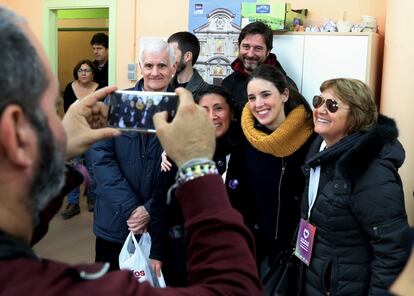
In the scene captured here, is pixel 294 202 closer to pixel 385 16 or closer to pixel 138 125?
pixel 138 125

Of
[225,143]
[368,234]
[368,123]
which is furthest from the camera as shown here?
[225,143]

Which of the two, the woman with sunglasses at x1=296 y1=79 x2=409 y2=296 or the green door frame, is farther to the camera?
the green door frame

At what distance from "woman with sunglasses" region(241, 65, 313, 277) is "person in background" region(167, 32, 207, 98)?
106cm

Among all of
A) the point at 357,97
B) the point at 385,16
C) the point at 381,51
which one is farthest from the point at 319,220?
the point at 385,16

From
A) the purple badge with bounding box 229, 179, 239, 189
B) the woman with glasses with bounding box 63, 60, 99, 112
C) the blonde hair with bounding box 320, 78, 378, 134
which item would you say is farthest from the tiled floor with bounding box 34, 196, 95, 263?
the blonde hair with bounding box 320, 78, 378, 134

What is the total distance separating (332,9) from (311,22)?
0.20m

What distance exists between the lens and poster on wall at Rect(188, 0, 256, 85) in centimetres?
425

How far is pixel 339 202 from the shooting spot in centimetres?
185

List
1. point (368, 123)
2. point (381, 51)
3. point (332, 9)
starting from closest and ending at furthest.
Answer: point (368, 123), point (381, 51), point (332, 9)

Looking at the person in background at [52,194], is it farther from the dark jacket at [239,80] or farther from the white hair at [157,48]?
the dark jacket at [239,80]

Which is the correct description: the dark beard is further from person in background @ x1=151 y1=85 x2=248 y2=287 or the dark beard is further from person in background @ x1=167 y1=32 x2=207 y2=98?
person in background @ x1=167 y1=32 x2=207 y2=98

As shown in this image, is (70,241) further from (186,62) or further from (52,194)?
(52,194)

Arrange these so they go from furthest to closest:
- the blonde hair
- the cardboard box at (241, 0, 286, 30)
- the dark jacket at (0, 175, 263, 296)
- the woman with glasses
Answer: the woman with glasses
the cardboard box at (241, 0, 286, 30)
the blonde hair
the dark jacket at (0, 175, 263, 296)

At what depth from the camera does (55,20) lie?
597 cm
